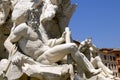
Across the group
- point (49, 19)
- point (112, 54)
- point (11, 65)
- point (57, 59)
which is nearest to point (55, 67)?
point (57, 59)

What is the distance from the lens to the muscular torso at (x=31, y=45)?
316 inches

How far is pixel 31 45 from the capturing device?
801cm

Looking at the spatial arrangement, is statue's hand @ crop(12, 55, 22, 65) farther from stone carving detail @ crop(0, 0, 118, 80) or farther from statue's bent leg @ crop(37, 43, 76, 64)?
statue's bent leg @ crop(37, 43, 76, 64)

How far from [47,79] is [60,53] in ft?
2.28

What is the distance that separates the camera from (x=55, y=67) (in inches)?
304

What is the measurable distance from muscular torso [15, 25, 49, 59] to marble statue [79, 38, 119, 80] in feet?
4.77

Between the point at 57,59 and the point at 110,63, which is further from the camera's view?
the point at 110,63

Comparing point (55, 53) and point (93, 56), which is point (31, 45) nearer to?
point (55, 53)

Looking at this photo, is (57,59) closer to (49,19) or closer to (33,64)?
(33,64)

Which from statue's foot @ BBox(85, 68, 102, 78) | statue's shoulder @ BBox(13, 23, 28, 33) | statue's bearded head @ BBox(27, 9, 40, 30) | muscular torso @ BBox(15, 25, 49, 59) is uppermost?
statue's bearded head @ BBox(27, 9, 40, 30)

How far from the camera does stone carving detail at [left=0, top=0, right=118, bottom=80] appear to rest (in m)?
7.59

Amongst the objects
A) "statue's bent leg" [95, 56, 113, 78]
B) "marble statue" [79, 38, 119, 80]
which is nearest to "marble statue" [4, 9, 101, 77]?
"marble statue" [79, 38, 119, 80]

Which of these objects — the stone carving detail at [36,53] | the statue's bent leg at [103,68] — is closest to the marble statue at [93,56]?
the statue's bent leg at [103,68]

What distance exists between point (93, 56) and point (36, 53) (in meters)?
2.83
